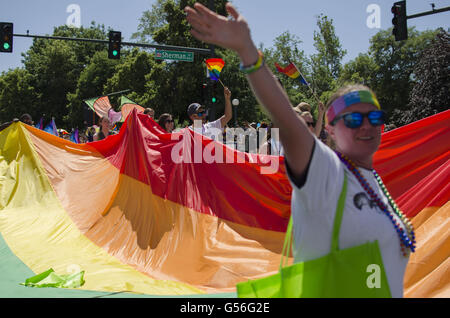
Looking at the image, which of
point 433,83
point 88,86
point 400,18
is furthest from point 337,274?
point 88,86

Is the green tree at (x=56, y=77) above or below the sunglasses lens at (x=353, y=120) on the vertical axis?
above

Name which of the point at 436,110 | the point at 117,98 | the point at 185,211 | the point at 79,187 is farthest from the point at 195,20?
the point at 117,98

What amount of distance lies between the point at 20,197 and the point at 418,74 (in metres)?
29.6

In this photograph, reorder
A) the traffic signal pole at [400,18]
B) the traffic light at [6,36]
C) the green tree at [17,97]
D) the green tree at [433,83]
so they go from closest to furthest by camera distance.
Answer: the traffic signal pole at [400,18], the traffic light at [6,36], the green tree at [433,83], the green tree at [17,97]

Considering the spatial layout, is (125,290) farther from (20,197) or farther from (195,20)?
(20,197)

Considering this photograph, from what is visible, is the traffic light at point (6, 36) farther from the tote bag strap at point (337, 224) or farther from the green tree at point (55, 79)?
the green tree at point (55, 79)

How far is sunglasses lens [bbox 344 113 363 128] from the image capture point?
6.10 feet

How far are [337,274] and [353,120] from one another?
64 cm

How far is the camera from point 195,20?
63.4 inches

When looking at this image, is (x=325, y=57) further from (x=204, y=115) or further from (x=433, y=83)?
(x=204, y=115)

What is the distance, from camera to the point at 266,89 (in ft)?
5.13

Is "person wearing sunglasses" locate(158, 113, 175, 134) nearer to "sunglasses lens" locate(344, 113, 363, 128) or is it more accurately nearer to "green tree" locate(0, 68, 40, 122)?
"sunglasses lens" locate(344, 113, 363, 128)

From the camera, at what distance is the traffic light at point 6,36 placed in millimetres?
16203

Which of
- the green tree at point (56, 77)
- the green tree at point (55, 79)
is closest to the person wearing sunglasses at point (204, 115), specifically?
the green tree at point (56, 77)
